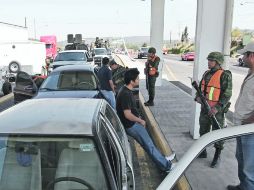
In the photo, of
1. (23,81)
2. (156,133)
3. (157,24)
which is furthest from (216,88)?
(157,24)

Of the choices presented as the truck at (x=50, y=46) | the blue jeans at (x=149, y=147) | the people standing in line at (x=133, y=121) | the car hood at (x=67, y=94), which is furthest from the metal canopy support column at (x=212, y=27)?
the truck at (x=50, y=46)

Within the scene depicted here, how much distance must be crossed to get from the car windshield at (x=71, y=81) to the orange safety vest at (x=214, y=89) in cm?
368

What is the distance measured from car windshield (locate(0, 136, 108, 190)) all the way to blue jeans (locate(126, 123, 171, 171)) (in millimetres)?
2738

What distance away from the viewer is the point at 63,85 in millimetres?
8844

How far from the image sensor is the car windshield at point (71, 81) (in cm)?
877

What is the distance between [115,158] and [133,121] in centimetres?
227

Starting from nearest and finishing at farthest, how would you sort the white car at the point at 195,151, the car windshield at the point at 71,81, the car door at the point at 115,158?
the white car at the point at 195,151 < the car door at the point at 115,158 < the car windshield at the point at 71,81

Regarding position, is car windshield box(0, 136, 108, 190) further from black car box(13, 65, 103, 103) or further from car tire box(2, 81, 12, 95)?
car tire box(2, 81, 12, 95)

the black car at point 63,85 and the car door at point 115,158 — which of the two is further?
the black car at point 63,85

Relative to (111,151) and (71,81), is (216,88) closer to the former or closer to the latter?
(111,151)

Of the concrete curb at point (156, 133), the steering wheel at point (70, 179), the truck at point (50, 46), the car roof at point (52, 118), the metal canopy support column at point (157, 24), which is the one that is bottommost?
the truck at point (50, 46)

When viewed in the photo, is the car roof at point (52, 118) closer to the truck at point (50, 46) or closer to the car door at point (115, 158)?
the car door at point (115, 158)

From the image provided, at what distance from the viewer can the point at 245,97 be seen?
4.43 metres

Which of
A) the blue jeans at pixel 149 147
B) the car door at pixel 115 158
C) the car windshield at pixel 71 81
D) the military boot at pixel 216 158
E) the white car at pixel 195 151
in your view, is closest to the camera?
the white car at pixel 195 151
